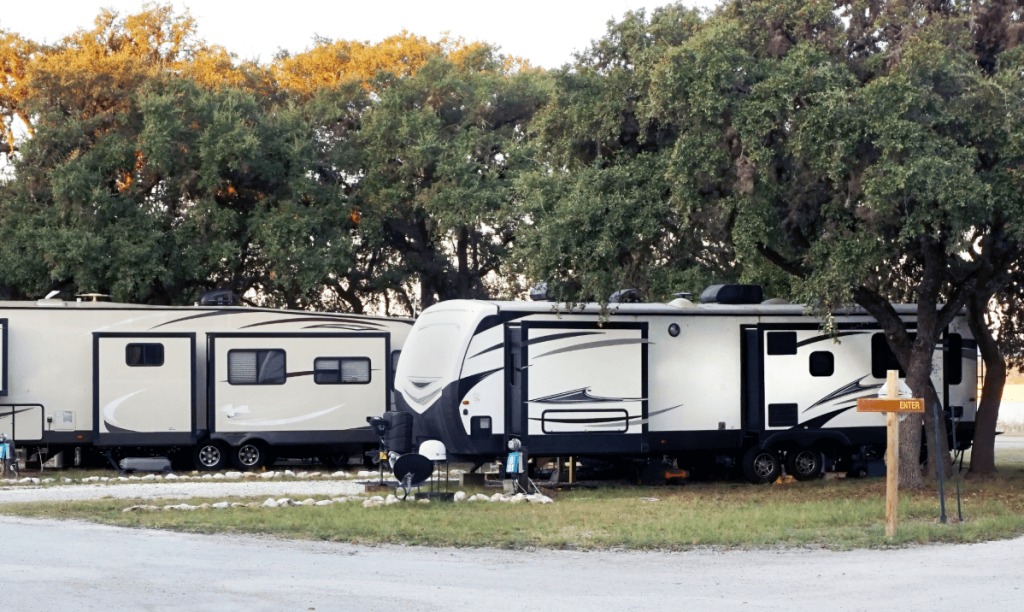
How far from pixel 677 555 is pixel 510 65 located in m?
28.2

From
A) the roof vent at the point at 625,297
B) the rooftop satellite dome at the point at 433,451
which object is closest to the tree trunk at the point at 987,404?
the roof vent at the point at 625,297

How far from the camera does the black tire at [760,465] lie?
20.1m

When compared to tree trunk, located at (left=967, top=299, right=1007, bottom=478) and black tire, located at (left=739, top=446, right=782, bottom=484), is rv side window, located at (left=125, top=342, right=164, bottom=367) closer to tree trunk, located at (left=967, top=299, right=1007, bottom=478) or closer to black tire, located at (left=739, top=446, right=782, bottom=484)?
black tire, located at (left=739, top=446, right=782, bottom=484)

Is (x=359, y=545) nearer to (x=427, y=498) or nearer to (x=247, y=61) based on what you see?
(x=427, y=498)

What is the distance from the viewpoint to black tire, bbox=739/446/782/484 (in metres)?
20.1

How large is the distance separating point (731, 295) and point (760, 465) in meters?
2.70

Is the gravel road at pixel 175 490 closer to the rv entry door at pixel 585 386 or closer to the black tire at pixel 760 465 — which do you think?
the rv entry door at pixel 585 386

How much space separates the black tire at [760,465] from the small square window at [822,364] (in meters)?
1.45

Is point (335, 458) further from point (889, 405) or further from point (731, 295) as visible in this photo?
point (889, 405)

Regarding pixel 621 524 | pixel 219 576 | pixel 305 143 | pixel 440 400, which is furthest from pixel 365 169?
pixel 219 576

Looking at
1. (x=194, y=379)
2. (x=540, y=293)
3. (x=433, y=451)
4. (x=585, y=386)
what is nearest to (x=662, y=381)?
(x=585, y=386)

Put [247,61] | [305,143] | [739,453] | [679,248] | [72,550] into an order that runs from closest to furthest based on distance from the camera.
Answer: [72,550], [679,248], [739,453], [305,143], [247,61]

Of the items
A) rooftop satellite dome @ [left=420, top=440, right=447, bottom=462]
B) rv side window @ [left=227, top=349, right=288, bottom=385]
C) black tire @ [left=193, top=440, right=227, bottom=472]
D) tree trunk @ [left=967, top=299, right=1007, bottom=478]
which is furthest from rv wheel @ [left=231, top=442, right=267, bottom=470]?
tree trunk @ [left=967, top=299, right=1007, bottom=478]

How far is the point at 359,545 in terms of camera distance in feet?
41.7
